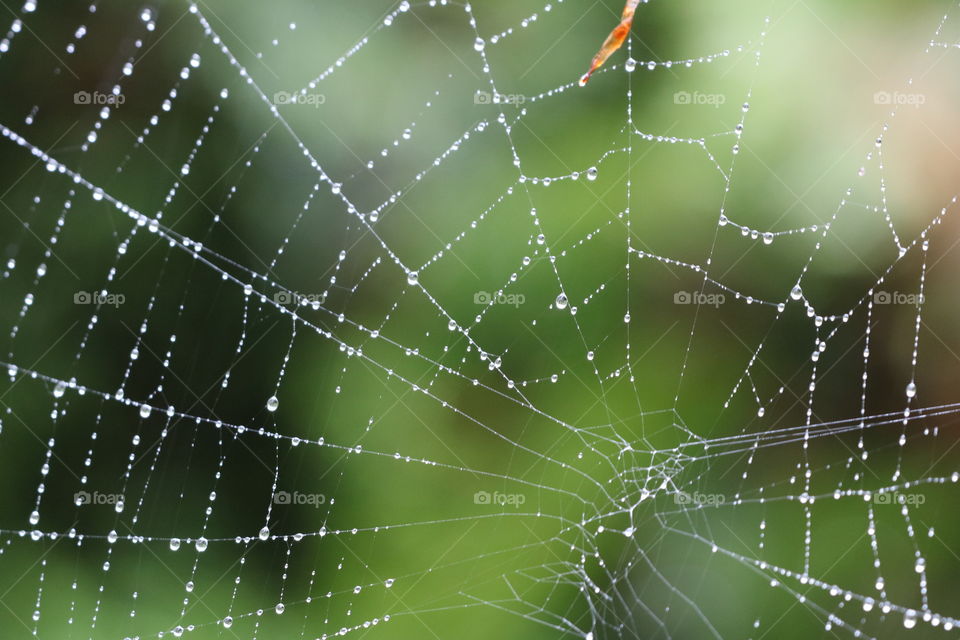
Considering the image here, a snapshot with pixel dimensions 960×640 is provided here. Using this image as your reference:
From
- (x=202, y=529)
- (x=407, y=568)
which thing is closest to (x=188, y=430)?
(x=202, y=529)

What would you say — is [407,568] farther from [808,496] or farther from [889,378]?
[889,378]

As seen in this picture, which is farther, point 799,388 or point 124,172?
point 799,388

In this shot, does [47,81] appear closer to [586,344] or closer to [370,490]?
[370,490]

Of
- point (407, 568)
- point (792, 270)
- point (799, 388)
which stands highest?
point (792, 270)

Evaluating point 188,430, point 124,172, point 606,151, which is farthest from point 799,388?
point 124,172

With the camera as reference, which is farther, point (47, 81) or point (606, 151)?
point (606, 151)

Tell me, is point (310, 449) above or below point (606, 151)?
below
